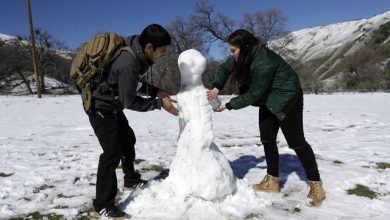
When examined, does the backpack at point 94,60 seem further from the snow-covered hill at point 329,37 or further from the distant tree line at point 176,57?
the snow-covered hill at point 329,37

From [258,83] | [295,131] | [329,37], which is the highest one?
[329,37]

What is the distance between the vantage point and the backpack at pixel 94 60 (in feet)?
10.6

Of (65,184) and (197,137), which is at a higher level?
(197,137)

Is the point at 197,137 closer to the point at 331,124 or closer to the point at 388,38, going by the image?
the point at 331,124

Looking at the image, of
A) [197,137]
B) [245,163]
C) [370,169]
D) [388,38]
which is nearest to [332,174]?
[370,169]

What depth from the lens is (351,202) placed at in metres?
3.93

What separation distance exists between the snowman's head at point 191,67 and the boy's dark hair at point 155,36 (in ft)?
1.56

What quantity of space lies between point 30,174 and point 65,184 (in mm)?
795

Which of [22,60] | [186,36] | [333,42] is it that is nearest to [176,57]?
[186,36]

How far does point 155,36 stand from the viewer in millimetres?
3270

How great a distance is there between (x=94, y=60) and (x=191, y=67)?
1.04 meters

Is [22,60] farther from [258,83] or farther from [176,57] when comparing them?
[258,83]

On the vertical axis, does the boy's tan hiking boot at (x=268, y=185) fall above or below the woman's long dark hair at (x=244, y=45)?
below

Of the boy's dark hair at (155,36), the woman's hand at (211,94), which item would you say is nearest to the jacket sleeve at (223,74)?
the woman's hand at (211,94)
